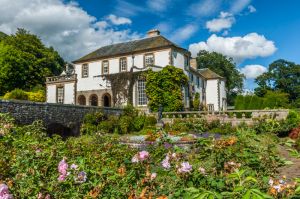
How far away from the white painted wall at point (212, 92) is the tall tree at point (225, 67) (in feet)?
65.2

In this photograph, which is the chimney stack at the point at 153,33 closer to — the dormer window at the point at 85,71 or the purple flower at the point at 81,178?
the dormer window at the point at 85,71

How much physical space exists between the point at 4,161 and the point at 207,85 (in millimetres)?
39507

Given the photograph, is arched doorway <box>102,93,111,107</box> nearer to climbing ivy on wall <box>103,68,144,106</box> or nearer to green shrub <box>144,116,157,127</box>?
climbing ivy on wall <box>103,68,144,106</box>

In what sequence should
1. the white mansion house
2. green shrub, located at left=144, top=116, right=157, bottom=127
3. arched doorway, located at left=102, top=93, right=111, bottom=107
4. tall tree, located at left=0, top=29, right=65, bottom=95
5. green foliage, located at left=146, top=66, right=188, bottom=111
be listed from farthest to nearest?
tall tree, located at left=0, top=29, right=65, bottom=95, arched doorway, located at left=102, top=93, right=111, bottom=107, the white mansion house, green foliage, located at left=146, top=66, right=188, bottom=111, green shrub, located at left=144, top=116, right=157, bottom=127

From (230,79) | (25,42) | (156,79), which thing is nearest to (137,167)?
(156,79)

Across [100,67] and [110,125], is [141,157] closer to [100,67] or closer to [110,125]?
[110,125]

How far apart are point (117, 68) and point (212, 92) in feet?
48.3

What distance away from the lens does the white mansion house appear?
30188 millimetres

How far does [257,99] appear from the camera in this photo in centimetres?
3148

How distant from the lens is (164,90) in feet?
93.6

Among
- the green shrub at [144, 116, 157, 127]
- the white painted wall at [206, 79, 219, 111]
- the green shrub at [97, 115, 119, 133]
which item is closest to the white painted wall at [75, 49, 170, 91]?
the green shrub at [144, 116, 157, 127]

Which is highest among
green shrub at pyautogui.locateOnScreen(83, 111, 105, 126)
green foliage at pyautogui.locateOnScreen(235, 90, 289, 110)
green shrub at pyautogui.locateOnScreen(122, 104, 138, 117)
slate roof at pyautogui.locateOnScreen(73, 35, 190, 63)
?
slate roof at pyautogui.locateOnScreen(73, 35, 190, 63)

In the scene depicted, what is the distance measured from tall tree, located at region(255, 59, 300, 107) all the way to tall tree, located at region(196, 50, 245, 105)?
17.3 feet

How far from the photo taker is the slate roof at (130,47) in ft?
101
